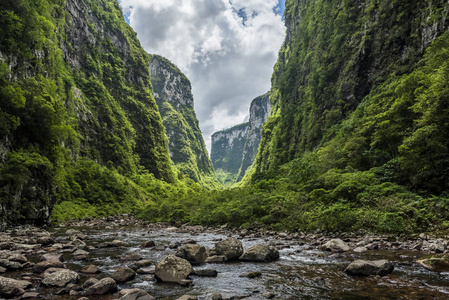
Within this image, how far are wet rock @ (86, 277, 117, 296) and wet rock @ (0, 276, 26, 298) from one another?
59.0 inches

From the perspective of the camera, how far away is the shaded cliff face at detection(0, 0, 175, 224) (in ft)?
60.5

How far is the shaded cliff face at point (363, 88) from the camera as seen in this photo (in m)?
17.7

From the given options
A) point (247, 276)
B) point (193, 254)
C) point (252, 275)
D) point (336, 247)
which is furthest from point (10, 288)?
point (336, 247)

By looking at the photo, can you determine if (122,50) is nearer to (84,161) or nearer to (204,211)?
(84,161)

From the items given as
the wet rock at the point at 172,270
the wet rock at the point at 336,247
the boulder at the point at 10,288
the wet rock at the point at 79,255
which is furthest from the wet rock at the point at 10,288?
the wet rock at the point at 336,247

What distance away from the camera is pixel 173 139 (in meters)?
169

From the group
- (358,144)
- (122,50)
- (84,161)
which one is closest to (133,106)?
(122,50)

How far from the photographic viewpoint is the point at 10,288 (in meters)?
5.69

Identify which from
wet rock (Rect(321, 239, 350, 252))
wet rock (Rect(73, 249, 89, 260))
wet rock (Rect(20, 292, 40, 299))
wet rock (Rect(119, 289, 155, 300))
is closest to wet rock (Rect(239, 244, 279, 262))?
wet rock (Rect(321, 239, 350, 252))

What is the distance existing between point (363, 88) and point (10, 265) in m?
42.7

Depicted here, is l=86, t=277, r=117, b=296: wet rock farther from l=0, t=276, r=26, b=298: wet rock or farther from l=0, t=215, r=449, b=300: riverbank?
l=0, t=276, r=26, b=298: wet rock

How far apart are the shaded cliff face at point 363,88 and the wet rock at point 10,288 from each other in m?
17.4

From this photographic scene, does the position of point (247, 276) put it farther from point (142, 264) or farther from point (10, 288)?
point (10, 288)

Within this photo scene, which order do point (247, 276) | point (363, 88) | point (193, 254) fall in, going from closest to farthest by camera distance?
point (247, 276) < point (193, 254) < point (363, 88)
